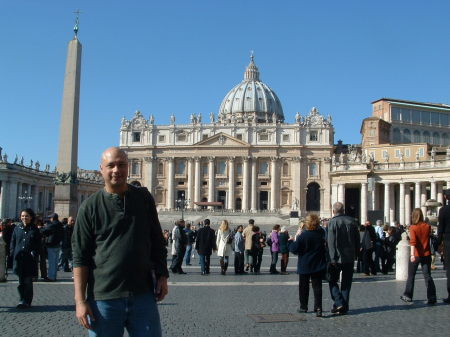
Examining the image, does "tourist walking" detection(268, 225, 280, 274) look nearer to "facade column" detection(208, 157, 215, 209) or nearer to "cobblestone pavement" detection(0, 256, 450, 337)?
"cobblestone pavement" detection(0, 256, 450, 337)

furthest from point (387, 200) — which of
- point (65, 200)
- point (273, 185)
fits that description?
point (65, 200)

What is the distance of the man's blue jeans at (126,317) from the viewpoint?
3.62 m

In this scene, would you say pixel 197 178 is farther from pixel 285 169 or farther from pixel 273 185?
pixel 285 169

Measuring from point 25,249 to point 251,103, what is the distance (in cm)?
9815

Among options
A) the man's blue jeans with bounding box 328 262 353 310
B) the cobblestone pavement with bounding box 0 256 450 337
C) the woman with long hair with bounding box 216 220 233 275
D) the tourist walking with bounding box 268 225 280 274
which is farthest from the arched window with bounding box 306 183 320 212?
the man's blue jeans with bounding box 328 262 353 310

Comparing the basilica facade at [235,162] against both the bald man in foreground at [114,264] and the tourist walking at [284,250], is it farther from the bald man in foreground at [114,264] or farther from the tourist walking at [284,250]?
the bald man in foreground at [114,264]

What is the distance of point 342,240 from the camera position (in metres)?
8.86

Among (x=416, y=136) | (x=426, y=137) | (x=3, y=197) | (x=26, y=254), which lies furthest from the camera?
(x=426, y=137)

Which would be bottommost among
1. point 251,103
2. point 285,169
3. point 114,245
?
point 114,245

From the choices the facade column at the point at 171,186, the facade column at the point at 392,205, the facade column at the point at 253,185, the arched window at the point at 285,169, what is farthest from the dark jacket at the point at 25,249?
the facade column at the point at 171,186

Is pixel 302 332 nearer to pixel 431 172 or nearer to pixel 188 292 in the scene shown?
pixel 188 292

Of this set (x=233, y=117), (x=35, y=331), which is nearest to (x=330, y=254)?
(x=35, y=331)

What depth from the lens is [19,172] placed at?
201 ft

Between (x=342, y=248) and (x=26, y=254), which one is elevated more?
(x=342, y=248)
